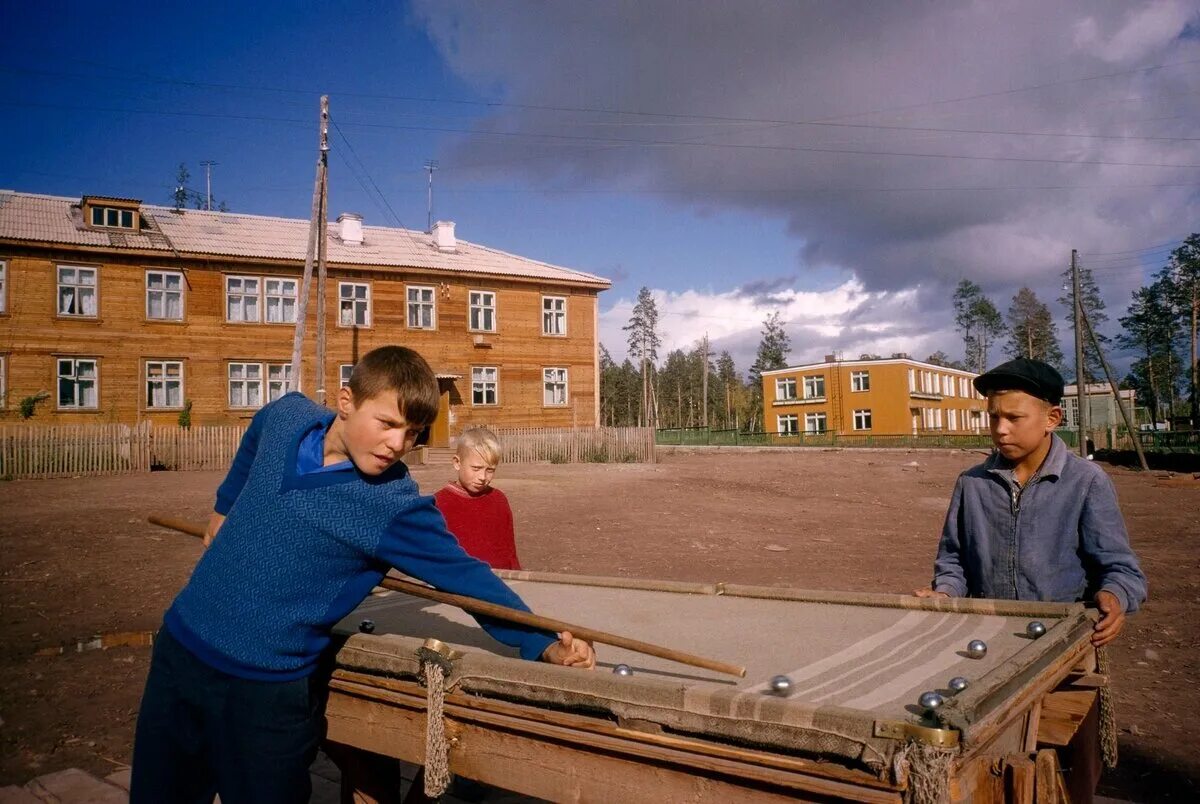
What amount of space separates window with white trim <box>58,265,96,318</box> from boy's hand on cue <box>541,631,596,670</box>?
26848 mm

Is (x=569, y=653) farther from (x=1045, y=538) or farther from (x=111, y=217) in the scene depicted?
(x=111, y=217)

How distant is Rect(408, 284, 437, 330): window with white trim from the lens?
89.5ft

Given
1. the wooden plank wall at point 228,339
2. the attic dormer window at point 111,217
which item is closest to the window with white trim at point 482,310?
the wooden plank wall at point 228,339

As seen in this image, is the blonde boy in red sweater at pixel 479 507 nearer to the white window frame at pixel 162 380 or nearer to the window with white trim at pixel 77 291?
the white window frame at pixel 162 380

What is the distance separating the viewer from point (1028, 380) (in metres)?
2.73

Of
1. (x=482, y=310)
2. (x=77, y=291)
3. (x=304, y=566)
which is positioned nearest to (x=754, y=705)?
(x=304, y=566)

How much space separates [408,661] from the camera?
1.95 meters

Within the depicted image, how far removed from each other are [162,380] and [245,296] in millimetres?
3674

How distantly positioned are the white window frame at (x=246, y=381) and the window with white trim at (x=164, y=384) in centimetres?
135

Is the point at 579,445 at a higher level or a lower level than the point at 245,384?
lower

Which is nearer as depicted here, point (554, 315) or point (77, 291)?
point (77, 291)

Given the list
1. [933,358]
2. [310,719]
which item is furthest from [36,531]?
[933,358]

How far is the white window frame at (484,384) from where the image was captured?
27.6m

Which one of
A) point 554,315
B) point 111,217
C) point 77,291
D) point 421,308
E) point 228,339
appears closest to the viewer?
point 77,291
